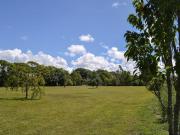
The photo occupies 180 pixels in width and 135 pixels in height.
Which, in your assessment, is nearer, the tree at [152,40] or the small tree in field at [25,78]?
the tree at [152,40]


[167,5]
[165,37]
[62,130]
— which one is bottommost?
[62,130]

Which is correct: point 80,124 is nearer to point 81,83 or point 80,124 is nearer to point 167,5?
point 167,5

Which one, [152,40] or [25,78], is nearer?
[152,40]

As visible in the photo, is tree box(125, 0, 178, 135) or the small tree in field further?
the small tree in field

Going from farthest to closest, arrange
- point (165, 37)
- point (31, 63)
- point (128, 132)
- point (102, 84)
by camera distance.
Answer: point (102, 84)
point (31, 63)
point (128, 132)
point (165, 37)

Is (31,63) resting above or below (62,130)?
above

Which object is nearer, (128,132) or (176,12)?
(176,12)

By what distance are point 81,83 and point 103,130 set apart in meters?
156

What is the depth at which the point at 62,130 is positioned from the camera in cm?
2030

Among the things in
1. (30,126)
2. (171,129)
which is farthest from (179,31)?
(30,126)

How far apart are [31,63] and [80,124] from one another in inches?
1259

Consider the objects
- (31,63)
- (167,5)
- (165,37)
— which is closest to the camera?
(167,5)

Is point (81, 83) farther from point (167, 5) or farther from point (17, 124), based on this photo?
point (167, 5)

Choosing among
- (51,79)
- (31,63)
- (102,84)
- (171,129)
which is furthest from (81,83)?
(171,129)
